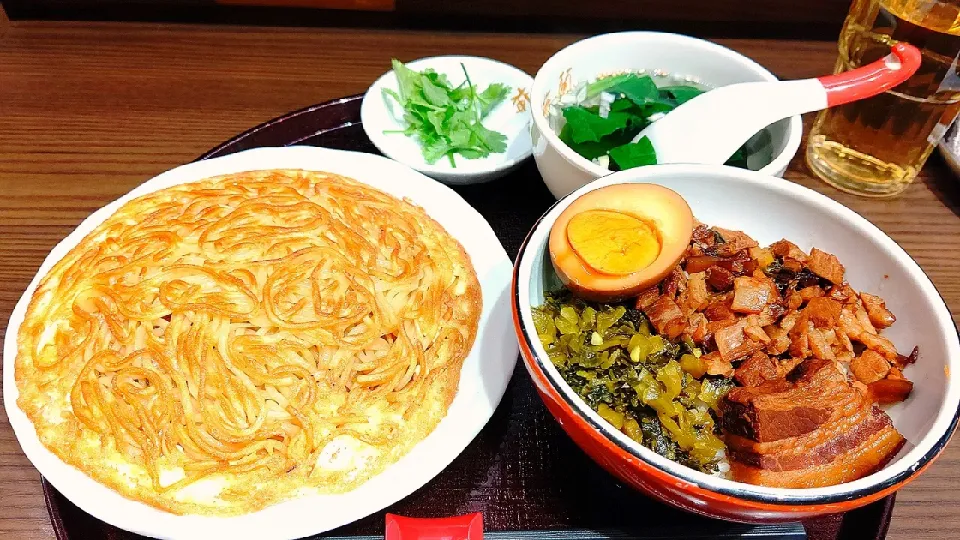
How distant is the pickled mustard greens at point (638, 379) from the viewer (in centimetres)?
151

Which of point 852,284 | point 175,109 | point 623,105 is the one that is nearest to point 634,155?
point 623,105

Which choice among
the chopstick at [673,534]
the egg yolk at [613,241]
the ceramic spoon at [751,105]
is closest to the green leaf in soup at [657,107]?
the ceramic spoon at [751,105]

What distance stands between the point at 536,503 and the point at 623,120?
4.77 ft

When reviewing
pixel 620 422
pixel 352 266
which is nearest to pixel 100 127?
pixel 352 266

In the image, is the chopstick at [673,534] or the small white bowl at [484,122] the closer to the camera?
the chopstick at [673,534]

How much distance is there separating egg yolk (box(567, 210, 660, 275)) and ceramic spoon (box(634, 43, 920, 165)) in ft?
2.29

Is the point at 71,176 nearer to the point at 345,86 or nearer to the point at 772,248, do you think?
the point at 345,86

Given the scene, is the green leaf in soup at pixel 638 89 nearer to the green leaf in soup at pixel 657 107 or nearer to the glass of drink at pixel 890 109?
the green leaf in soup at pixel 657 107

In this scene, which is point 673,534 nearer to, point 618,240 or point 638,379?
point 638,379

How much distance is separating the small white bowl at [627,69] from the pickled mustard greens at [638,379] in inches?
27.2

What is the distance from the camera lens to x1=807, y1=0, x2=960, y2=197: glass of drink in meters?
2.33

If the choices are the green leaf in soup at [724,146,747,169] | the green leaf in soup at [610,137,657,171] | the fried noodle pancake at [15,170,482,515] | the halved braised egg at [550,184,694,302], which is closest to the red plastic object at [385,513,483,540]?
the fried noodle pancake at [15,170,482,515]

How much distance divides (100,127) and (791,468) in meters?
3.21

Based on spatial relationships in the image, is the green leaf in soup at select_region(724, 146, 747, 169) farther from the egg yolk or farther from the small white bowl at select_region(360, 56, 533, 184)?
the egg yolk
